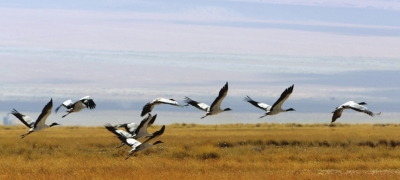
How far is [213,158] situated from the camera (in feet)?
87.9

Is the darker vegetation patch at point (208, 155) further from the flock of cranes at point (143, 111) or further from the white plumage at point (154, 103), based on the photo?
the white plumage at point (154, 103)

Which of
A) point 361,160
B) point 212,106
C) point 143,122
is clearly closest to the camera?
point 143,122

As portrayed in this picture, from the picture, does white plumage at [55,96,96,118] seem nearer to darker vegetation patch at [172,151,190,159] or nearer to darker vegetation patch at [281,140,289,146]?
darker vegetation patch at [172,151,190,159]

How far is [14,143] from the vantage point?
30844 mm

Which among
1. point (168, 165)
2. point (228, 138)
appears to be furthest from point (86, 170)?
point (228, 138)

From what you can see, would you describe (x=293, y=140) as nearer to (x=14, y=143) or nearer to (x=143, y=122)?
(x=14, y=143)

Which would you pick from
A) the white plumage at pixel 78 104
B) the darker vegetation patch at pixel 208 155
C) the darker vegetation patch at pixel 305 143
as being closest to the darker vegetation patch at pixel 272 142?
the darker vegetation patch at pixel 305 143

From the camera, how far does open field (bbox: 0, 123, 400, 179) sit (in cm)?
2086

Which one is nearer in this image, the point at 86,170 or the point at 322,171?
the point at 86,170

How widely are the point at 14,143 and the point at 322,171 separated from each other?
1419 cm

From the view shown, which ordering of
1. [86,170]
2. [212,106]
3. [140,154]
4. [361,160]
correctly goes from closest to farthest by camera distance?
1. [86,170]
2. [212,106]
3. [361,160]
4. [140,154]

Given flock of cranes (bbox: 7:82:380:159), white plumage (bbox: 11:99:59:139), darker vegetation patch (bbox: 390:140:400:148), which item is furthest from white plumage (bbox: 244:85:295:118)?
darker vegetation patch (bbox: 390:140:400:148)

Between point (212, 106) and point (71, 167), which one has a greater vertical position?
point (212, 106)

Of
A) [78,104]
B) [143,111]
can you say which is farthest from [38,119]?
[143,111]
